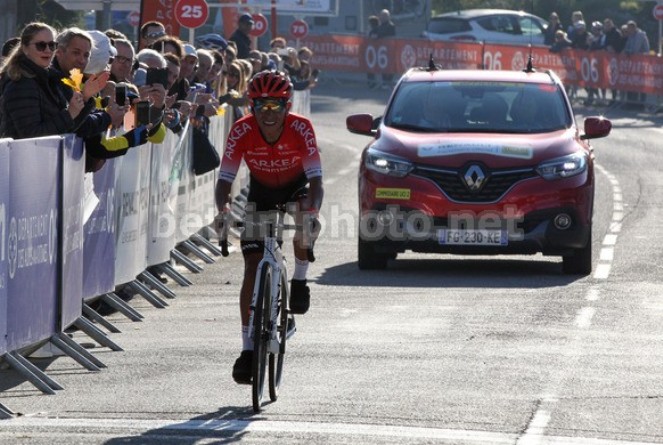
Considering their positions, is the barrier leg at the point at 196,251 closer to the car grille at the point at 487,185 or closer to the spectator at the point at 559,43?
the car grille at the point at 487,185

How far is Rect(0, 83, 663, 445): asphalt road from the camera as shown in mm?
8790

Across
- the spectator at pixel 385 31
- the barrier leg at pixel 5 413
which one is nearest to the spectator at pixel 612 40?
the spectator at pixel 385 31

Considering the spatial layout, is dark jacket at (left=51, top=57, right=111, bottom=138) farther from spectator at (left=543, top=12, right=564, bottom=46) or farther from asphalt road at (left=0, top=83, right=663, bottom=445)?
spectator at (left=543, top=12, right=564, bottom=46)

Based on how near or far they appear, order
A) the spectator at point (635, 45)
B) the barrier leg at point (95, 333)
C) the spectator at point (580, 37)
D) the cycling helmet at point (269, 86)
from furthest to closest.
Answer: the spectator at point (580, 37) < the spectator at point (635, 45) < the barrier leg at point (95, 333) < the cycling helmet at point (269, 86)

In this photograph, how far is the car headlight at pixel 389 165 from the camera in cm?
1599

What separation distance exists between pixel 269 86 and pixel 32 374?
209cm

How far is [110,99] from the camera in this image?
12.9m

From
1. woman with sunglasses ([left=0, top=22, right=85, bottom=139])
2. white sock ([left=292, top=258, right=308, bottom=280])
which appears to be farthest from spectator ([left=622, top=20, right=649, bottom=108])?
white sock ([left=292, top=258, right=308, bottom=280])

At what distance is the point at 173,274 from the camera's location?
619 inches

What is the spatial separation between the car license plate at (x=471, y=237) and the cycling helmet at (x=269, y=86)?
20.2 ft

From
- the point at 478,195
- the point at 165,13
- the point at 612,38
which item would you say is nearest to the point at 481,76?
the point at 478,195

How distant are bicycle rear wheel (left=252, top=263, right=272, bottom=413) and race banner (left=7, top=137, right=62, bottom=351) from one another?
1.50 m

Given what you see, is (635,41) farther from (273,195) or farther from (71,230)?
(273,195)

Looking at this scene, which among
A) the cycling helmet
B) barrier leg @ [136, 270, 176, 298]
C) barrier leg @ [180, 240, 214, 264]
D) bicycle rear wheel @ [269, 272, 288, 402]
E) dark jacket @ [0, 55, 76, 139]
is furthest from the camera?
barrier leg @ [180, 240, 214, 264]
